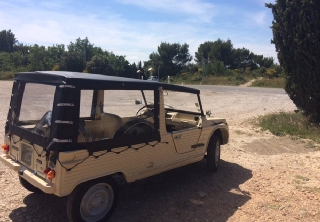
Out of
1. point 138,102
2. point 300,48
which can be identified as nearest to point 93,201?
point 138,102

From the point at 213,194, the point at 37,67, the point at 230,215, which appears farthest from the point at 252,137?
the point at 37,67

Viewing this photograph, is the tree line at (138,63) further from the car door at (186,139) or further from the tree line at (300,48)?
the car door at (186,139)

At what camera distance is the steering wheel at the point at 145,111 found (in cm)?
470

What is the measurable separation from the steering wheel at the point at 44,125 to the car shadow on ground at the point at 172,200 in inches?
47.1

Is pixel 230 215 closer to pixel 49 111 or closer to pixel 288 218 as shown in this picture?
pixel 288 218

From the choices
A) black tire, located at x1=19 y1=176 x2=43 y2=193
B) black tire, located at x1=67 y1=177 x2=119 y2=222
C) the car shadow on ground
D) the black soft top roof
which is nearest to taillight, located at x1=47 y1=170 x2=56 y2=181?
black tire, located at x1=67 y1=177 x2=119 y2=222

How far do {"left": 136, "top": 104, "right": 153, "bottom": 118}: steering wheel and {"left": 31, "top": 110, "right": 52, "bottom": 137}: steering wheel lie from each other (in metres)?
1.40

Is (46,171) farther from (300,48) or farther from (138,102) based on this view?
(300,48)

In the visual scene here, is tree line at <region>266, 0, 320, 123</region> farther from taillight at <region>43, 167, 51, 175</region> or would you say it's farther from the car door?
taillight at <region>43, 167, 51, 175</region>

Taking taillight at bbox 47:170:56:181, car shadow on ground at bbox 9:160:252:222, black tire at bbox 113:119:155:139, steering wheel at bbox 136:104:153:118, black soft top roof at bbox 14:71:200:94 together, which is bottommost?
car shadow on ground at bbox 9:160:252:222

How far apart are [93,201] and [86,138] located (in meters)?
0.82

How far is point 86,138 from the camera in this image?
3816 millimetres

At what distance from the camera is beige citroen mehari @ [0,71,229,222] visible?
11.5 ft

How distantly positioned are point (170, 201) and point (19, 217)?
2172mm
